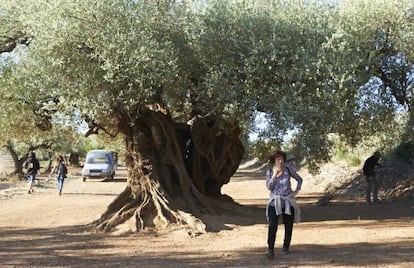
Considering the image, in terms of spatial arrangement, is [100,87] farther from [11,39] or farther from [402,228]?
[402,228]

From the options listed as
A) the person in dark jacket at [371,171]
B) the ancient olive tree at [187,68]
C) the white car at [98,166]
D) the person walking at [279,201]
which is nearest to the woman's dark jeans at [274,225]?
the person walking at [279,201]

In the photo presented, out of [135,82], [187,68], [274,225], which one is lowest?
[274,225]


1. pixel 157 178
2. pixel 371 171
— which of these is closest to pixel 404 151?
pixel 371 171

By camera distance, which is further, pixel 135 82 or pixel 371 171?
pixel 371 171

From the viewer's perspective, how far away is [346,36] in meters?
11.2

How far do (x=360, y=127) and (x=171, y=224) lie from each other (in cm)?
541

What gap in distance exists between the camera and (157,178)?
41.4 feet

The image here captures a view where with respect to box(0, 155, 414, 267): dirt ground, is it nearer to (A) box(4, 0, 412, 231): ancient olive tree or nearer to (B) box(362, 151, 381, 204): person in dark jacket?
(A) box(4, 0, 412, 231): ancient olive tree

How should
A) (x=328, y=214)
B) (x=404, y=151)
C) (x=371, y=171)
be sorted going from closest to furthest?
(x=328, y=214), (x=371, y=171), (x=404, y=151)

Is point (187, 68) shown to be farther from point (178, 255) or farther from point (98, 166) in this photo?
point (98, 166)

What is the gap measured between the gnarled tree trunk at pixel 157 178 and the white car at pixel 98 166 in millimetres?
22532

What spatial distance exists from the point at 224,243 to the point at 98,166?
27.3 meters

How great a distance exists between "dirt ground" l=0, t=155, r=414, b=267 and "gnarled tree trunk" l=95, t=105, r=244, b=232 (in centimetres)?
50

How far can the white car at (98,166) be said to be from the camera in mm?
35781
